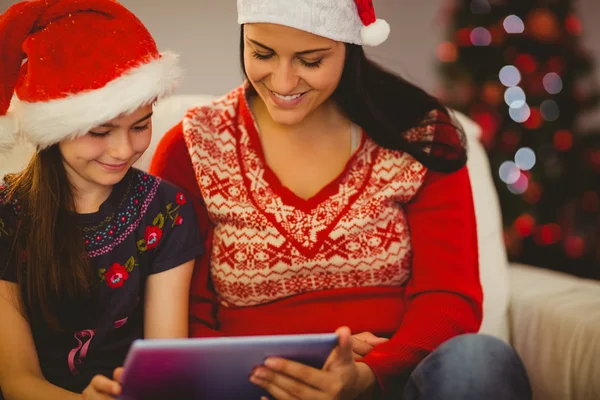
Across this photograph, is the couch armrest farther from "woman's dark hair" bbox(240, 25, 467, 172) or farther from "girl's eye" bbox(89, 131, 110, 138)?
"girl's eye" bbox(89, 131, 110, 138)

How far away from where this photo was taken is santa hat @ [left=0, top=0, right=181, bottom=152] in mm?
991

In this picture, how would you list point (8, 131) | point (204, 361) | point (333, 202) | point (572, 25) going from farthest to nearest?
1. point (572, 25)
2. point (333, 202)
3. point (8, 131)
4. point (204, 361)

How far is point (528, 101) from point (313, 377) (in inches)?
85.4

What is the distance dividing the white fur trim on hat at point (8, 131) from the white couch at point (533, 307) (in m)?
0.22

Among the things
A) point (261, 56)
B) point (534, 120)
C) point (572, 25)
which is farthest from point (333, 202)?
point (572, 25)

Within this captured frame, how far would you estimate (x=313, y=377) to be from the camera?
0.91 meters

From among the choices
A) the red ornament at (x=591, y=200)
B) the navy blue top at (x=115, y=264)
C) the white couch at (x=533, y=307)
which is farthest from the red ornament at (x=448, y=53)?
the navy blue top at (x=115, y=264)

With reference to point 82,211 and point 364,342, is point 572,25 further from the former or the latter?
point 82,211

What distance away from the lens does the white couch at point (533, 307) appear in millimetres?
1289

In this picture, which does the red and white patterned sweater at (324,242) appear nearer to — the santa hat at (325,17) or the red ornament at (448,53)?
the santa hat at (325,17)

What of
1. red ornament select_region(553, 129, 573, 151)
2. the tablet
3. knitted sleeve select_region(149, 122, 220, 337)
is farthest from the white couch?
red ornament select_region(553, 129, 573, 151)

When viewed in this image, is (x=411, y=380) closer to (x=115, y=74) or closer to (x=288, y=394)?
→ (x=288, y=394)

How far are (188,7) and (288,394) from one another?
6.35 ft

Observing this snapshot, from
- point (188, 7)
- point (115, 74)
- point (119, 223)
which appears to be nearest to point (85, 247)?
point (119, 223)
